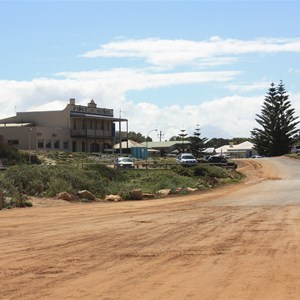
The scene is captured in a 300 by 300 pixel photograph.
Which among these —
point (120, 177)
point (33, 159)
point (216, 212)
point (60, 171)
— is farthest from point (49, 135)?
point (216, 212)

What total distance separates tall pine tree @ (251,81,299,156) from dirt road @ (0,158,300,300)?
10585cm

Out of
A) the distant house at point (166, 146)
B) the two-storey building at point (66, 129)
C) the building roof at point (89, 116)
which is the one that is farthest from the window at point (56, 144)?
the distant house at point (166, 146)

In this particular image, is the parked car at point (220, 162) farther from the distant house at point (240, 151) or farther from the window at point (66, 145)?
the distant house at point (240, 151)

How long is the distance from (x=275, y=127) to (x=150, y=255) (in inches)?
4669

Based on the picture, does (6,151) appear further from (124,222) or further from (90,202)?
(124,222)

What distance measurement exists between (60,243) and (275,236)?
18.8 feet

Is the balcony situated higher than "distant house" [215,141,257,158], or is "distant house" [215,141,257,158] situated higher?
the balcony

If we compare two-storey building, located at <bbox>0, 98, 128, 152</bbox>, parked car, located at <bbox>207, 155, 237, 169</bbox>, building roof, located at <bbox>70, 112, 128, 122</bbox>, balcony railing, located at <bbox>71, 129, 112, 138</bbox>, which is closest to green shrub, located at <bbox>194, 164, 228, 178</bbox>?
parked car, located at <bbox>207, 155, 237, 169</bbox>

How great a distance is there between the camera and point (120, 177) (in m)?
45.3

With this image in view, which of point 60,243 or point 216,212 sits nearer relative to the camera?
point 60,243

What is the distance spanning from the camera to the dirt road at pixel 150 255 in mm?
9250

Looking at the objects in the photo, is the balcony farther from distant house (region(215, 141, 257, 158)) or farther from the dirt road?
the dirt road

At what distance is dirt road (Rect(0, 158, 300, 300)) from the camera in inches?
364

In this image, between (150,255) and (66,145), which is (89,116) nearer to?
(66,145)
